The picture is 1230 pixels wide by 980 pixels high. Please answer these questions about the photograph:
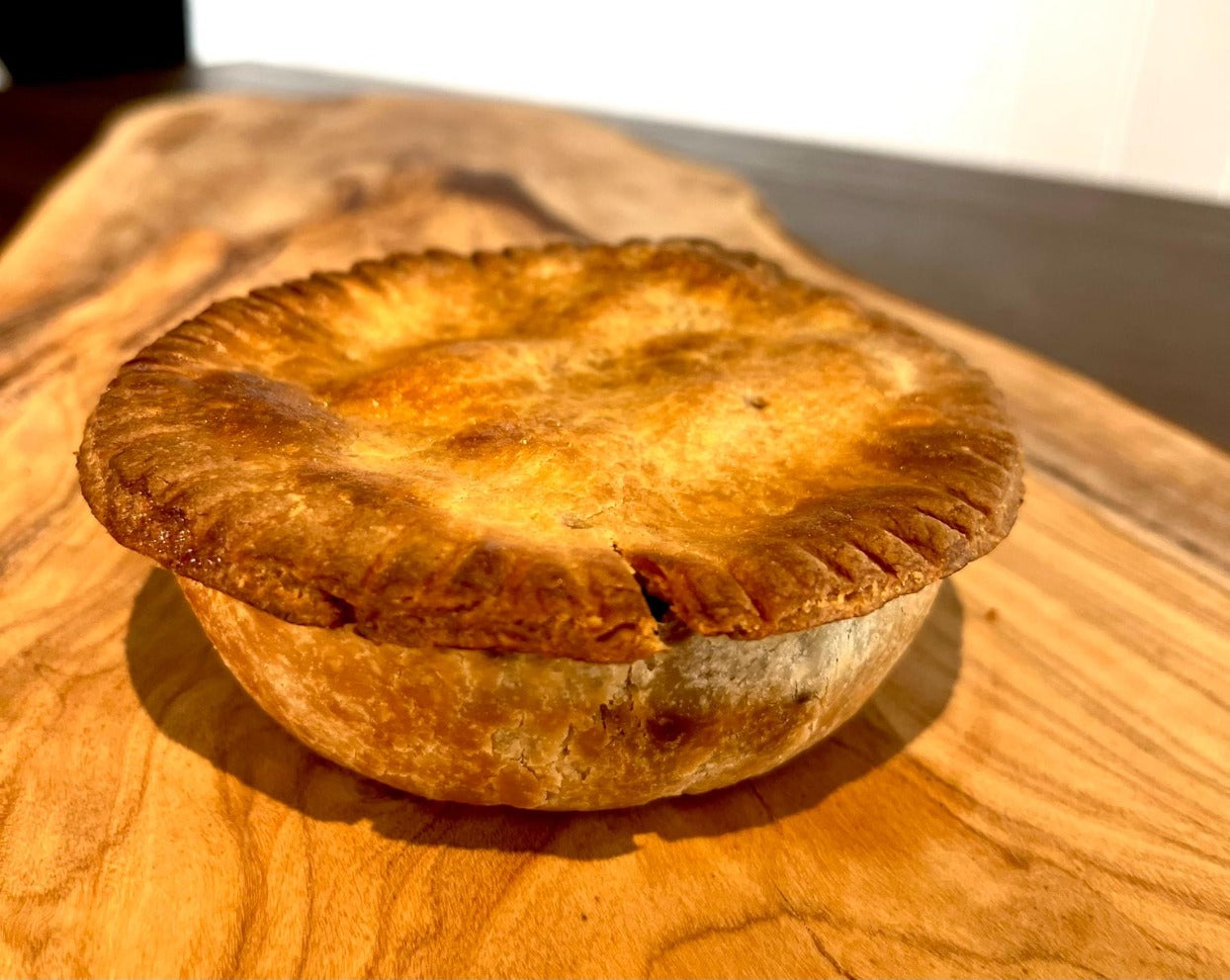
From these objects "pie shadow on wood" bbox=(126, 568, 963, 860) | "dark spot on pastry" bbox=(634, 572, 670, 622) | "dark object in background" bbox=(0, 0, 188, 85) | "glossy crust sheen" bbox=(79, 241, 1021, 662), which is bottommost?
"pie shadow on wood" bbox=(126, 568, 963, 860)

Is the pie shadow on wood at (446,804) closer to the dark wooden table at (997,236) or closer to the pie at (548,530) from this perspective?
the pie at (548,530)

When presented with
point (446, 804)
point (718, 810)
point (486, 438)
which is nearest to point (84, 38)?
point (486, 438)

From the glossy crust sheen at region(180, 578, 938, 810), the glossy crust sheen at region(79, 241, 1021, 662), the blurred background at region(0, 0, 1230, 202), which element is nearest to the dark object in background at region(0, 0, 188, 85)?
the blurred background at region(0, 0, 1230, 202)

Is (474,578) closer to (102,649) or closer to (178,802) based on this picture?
(178,802)

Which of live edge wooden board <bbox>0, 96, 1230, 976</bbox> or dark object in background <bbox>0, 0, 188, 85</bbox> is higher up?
dark object in background <bbox>0, 0, 188, 85</bbox>

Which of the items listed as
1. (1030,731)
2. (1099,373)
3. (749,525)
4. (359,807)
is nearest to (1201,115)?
(1099,373)

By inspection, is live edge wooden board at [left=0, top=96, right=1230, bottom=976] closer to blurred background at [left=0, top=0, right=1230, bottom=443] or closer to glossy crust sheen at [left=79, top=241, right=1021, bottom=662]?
glossy crust sheen at [left=79, top=241, right=1021, bottom=662]

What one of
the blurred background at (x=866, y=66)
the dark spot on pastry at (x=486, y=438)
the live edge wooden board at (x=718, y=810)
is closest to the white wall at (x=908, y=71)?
the blurred background at (x=866, y=66)

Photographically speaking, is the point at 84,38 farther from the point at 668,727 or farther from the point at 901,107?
the point at 668,727
